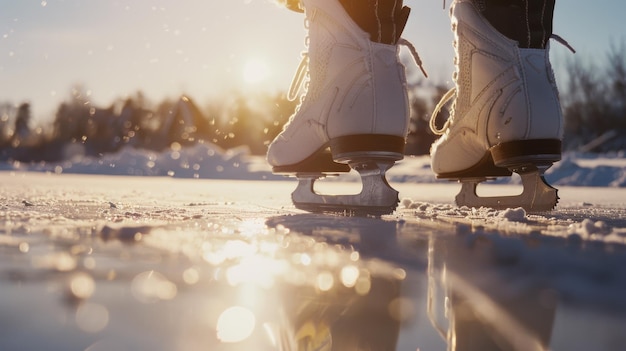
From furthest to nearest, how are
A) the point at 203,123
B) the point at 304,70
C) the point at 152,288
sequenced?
the point at 203,123 → the point at 304,70 → the point at 152,288

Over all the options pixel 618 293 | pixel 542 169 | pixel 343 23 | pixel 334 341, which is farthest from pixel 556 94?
pixel 334 341

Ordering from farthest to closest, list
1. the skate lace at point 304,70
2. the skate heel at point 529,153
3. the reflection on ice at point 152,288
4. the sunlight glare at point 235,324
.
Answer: the skate lace at point 304,70
the skate heel at point 529,153
the reflection on ice at point 152,288
the sunlight glare at point 235,324

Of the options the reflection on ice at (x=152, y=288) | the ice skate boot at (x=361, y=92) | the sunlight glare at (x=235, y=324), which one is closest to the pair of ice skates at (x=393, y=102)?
the ice skate boot at (x=361, y=92)

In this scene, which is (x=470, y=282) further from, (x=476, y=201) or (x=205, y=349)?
(x=476, y=201)

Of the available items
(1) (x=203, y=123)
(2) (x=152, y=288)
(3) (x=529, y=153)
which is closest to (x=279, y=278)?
(2) (x=152, y=288)

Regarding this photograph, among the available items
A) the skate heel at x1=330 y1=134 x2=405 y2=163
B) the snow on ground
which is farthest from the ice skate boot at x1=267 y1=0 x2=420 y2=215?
the snow on ground

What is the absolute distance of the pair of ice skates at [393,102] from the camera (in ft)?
7.86

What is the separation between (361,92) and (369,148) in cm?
25

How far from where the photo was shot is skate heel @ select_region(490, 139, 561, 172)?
8.02 feet

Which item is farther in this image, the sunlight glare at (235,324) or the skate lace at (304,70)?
the skate lace at (304,70)

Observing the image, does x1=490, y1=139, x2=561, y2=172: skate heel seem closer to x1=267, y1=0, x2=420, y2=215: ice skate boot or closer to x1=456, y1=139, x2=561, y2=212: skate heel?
x1=456, y1=139, x2=561, y2=212: skate heel

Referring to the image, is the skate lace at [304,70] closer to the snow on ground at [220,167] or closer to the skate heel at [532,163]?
the skate heel at [532,163]

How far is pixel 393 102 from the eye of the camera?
7.97 feet

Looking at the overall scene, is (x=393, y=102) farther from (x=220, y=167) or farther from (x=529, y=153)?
(x=220, y=167)
